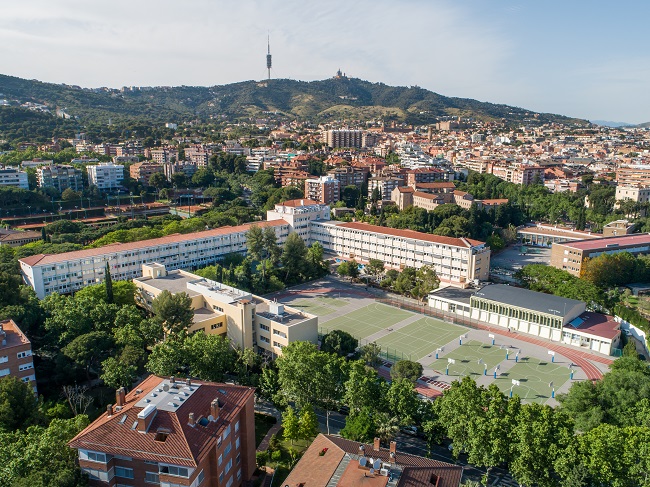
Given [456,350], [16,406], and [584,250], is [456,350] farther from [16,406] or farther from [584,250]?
[16,406]

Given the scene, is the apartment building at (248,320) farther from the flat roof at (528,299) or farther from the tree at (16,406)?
the flat roof at (528,299)

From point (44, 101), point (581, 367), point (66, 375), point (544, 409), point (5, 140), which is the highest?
point (44, 101)

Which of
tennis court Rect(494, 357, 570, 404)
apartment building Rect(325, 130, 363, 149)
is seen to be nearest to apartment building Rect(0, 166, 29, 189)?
tennis court Rect(494, 357, 570, 404)

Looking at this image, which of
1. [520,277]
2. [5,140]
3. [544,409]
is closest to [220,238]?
[520,277]

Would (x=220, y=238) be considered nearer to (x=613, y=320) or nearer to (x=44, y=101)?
(x=613, y=320)

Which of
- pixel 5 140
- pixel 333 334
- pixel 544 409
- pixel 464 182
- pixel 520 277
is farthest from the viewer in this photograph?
pixel 5 140

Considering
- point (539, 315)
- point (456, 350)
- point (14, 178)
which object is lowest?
point (456, 350)

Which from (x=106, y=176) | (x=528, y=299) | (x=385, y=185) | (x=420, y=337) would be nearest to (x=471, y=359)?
(x=420, y=337)
